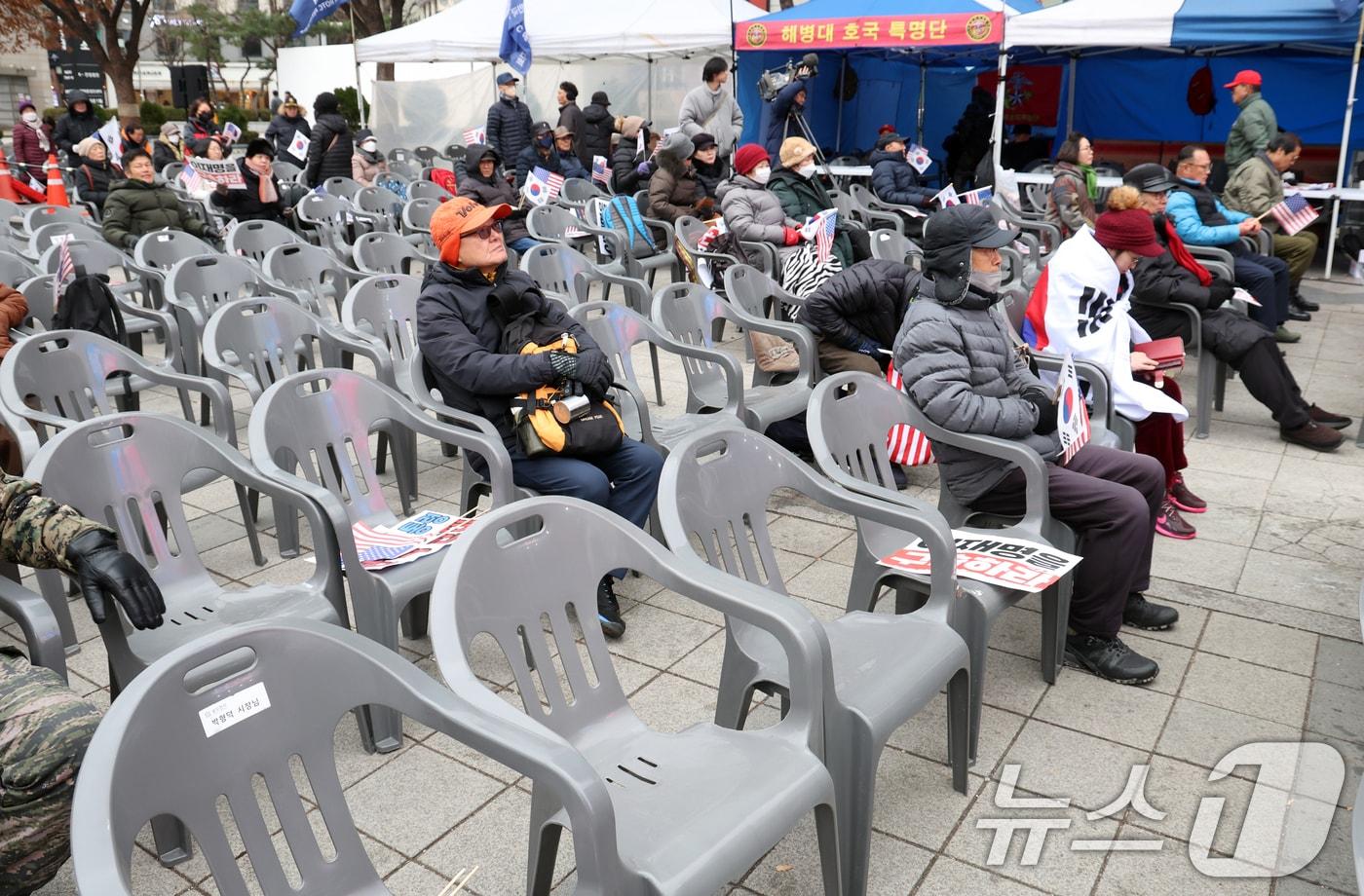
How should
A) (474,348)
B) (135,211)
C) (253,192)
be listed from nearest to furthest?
(474,348) < (135,211) < (253,192)

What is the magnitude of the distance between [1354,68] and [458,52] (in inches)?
420

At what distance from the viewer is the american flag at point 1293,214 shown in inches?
308

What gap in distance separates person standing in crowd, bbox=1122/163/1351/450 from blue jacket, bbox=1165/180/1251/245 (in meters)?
1.69

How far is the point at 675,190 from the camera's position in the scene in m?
8.91

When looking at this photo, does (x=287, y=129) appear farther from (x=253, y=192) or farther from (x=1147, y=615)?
(x=1147, y=615)

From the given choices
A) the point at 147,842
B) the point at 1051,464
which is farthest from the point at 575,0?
the point at 147,842

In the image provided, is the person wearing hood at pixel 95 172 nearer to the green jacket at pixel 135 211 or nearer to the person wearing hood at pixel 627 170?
the green jacket at pixel 135 211

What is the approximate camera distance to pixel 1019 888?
2.58 metres

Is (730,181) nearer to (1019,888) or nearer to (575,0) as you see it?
(1019,888)

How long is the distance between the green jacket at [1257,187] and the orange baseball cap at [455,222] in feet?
22.4

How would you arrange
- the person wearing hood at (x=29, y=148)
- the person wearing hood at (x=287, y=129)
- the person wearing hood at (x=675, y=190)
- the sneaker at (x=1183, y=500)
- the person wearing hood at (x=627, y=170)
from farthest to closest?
the person wearing hood at (x=29, y=148) → the person wearing hood at (x=287, y=129) → the person wearing hood at (x=627, y=170) → the person wearing hood at (x=675, y=190) → the sneaker at (x=1183, y=500)

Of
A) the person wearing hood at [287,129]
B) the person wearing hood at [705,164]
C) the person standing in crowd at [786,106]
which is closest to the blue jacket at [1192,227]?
the person wearing hood at [705,164]

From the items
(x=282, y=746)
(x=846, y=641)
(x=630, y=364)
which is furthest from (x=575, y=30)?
(x=282, y=746)

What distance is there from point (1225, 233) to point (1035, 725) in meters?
5.52
